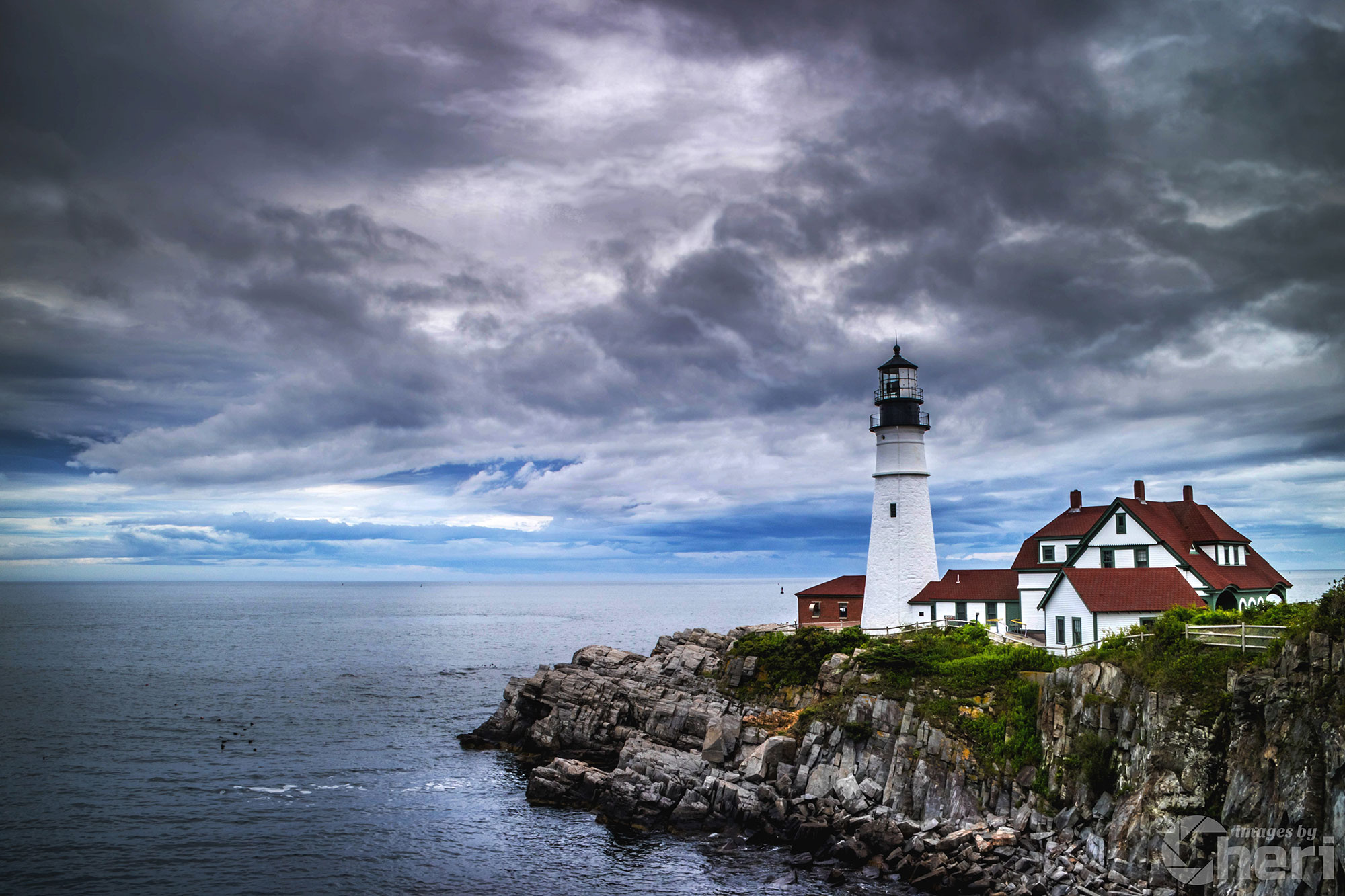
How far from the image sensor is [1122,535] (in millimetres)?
42875

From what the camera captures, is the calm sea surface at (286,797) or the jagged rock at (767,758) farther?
the jagged rock at (767,758)

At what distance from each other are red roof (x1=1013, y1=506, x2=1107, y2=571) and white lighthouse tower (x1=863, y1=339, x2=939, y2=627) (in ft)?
18.4

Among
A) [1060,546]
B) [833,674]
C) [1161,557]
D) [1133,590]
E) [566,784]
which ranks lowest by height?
[566,784]

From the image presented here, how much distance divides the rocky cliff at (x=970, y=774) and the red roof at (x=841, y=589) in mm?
16382

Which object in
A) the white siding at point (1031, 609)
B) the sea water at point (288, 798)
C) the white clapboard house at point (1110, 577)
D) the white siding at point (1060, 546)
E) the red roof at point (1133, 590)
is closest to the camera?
the sea water at point (288, 798)

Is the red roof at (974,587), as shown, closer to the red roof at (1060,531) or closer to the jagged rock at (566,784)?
the red roof at (1060,531)

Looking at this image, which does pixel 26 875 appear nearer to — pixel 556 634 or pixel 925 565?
Result: pixel 925 565

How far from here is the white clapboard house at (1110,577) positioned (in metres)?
37.6

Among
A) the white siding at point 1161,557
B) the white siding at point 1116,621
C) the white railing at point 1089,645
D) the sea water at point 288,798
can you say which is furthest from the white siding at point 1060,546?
the sea water at point 288,798

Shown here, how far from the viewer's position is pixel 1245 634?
80.8 ft

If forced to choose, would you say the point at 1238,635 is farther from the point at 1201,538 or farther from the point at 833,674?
the point at 1201,538

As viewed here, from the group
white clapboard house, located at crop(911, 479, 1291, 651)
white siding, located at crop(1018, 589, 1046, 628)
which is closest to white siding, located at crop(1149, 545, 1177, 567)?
white clapboard house, located at crop(911, 479, 1291, 651)

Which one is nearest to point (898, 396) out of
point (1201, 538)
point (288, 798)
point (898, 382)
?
point (898, 382)

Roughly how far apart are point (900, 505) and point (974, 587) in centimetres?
668
